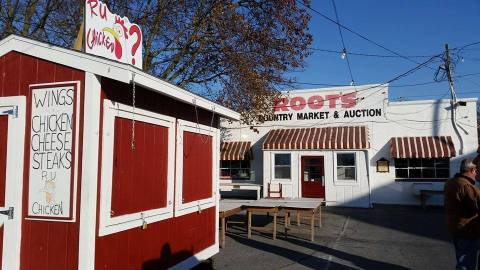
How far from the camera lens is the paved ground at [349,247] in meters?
8.00

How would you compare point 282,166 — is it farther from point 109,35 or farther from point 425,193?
point 109,35

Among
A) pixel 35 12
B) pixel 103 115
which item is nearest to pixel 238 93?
pixel 35 12

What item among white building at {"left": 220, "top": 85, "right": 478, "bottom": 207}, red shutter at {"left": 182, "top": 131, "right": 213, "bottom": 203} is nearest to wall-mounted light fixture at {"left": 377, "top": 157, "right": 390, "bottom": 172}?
white building at {"left": 220, "top": 85, "right": 478, "bottom": 207}

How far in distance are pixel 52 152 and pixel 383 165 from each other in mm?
15136

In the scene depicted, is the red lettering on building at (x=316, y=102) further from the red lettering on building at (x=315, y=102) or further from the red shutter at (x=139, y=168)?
the red shutter at (x=139, y=168)

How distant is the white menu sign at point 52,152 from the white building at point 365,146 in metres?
13.9

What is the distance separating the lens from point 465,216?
579 centimetres

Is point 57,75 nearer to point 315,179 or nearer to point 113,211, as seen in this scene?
point 113,211

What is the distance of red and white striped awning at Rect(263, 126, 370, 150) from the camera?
1739cm

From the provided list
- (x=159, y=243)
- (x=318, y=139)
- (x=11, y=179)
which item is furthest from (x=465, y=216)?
(x=318, y=139)

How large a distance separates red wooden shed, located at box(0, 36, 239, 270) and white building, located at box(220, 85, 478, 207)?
13043 mm

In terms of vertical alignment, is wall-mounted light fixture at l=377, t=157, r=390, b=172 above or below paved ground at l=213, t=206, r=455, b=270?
above

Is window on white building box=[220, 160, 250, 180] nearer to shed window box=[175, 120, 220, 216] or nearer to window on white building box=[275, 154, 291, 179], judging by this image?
window on white building box=[275, 154, 291, 179]

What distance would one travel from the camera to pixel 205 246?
25.0ft
